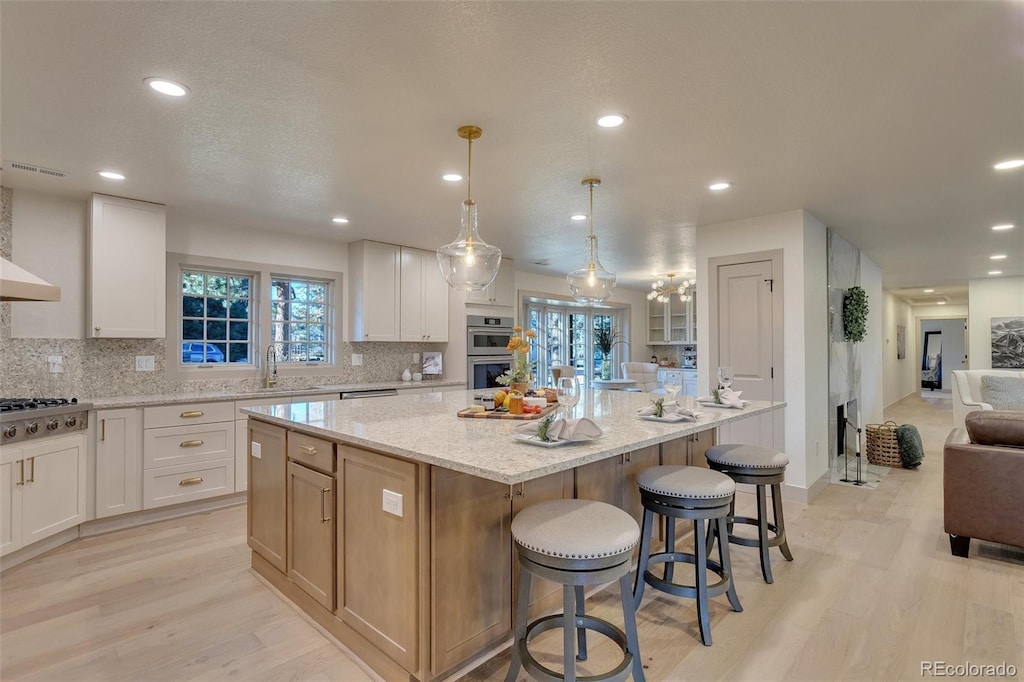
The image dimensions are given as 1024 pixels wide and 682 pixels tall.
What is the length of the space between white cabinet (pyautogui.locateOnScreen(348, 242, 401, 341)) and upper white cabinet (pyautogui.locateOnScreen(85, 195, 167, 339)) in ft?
5.46

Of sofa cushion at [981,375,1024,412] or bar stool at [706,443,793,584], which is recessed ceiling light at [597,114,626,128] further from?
sofa cushion at [981,375,1024,412]

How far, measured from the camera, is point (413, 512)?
5.83ft


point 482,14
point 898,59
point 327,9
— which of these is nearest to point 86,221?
point 327,9

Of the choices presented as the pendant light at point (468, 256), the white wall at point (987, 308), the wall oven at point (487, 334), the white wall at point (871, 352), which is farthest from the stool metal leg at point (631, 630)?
the white wall at point (987, 308)

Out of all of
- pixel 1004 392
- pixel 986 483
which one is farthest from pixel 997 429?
pixel 1004 392

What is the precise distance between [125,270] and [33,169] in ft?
2.73

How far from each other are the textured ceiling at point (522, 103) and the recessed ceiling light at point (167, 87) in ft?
0.21

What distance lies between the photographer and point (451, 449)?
5.64ft

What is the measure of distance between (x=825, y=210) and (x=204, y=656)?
16.4 ft

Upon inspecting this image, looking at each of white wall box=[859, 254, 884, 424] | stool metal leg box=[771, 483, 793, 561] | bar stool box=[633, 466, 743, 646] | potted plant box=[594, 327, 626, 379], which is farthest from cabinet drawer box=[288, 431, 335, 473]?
potted plant box=[594, 327, 626, 379]

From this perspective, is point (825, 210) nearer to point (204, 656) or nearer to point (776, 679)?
point (776, 679)

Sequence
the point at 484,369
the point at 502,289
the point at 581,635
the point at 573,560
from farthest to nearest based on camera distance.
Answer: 1. the point at 502,289
2. the point at 484,369
3. the point at 581,635
4. the point at 573,560

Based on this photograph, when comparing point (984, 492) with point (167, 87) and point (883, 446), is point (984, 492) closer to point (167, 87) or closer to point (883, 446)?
point (883, 446)

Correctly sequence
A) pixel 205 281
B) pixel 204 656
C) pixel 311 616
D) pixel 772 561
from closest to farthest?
pixel 204 656
pixel 311 616
pixel 772 561
pixel 205 281
